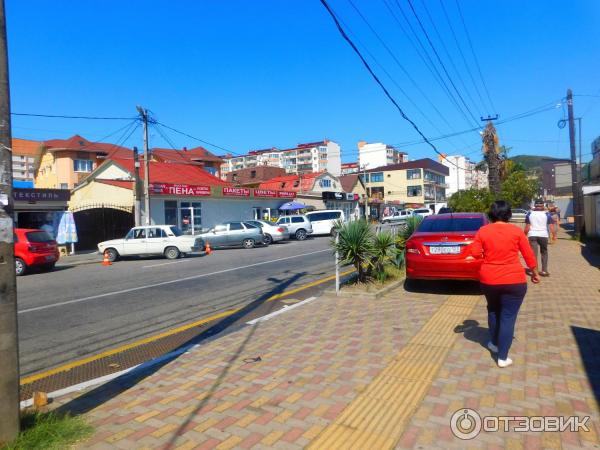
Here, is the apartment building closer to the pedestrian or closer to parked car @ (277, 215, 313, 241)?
parked car @ (277, 215, 313, 241)

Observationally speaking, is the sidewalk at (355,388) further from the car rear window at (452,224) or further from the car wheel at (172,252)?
the car wheel at (172,252)

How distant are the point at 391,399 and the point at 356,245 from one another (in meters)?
5.09

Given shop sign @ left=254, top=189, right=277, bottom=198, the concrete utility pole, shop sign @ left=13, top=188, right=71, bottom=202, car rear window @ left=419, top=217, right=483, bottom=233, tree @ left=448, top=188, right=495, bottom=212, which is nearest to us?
the concrete utility pole

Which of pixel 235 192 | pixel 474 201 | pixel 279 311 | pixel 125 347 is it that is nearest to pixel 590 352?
pixel 279 311

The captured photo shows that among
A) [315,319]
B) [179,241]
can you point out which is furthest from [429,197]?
[315,319]

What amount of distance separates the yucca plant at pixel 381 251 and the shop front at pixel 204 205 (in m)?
19.5

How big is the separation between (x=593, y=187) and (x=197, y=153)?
161 feet

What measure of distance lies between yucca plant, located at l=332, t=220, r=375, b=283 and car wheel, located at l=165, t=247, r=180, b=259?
1180cm

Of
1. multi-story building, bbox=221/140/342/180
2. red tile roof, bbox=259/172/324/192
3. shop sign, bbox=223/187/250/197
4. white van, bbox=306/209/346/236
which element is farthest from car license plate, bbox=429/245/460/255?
multi-story building, bbox=221/140/342/180

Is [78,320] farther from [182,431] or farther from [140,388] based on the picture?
[182,431]

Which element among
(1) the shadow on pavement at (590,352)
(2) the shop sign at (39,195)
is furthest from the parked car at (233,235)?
(1) the shadow on pavement at (590,352)

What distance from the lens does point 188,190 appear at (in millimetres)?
28234

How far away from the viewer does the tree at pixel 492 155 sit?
26.8m

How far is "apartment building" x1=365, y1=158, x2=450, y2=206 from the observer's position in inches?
3199
